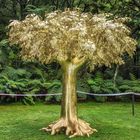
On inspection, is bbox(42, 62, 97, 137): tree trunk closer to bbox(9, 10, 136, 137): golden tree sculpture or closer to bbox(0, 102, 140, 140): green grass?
bbox(9, 10, 136, 137): golden tree sculpture

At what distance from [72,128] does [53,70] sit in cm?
826

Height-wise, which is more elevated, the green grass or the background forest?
the background forest

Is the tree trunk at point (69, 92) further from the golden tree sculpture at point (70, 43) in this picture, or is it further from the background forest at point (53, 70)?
the background forest at point (53, 70)

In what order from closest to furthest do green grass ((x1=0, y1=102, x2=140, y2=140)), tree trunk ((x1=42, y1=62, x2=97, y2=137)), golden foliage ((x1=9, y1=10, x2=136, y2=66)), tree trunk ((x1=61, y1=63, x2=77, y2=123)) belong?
golden foliage ((x1=9, y1=10, x2=136, y2=66)), green grass ((x1=0, y1=102, x2=140, y2=140)), tree trunk ((x1=42, y1=62, x2=97, y2=137)), tree trunk ((x1=61, y1=63, x2=77, y2=123))

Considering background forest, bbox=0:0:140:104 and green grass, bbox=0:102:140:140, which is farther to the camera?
background forest, bbox=0:0:140:104

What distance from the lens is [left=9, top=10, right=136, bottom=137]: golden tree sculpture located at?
10.5 metres

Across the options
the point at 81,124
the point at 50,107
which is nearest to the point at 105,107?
the point at 50,107

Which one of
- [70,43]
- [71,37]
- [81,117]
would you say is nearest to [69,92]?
[70,43]

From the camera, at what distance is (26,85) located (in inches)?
658

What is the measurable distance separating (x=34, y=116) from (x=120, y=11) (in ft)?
25.3

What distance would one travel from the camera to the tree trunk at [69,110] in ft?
36.7

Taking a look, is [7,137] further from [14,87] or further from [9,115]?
[14,87]

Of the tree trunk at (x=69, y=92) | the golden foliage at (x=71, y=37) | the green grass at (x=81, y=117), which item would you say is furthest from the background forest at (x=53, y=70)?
the golden foliage at (x=71, y=37)

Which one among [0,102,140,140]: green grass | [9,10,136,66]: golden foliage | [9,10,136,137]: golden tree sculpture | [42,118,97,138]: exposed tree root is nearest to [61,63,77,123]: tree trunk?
[9,10,136,137]: golden tree sculpture
